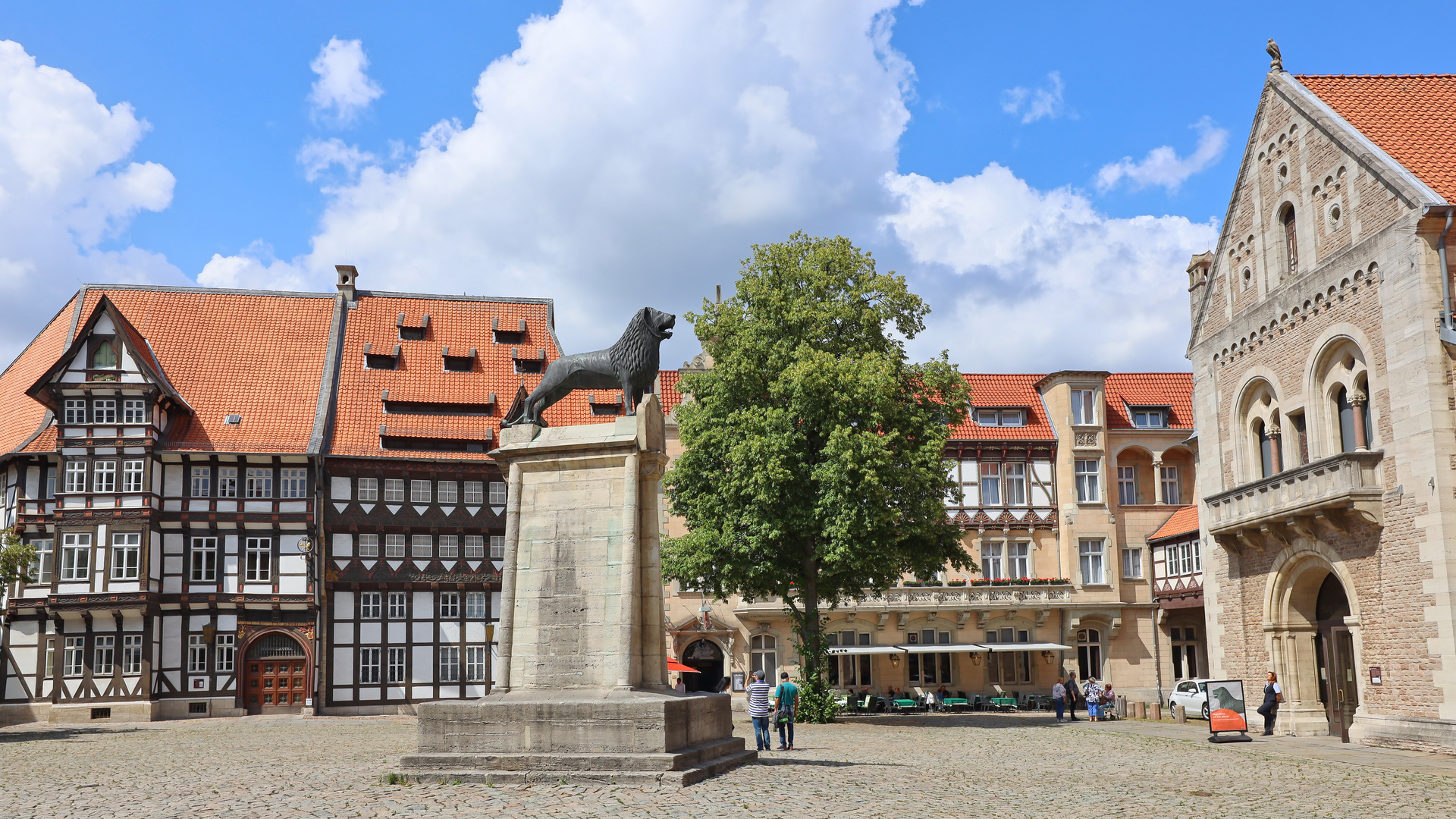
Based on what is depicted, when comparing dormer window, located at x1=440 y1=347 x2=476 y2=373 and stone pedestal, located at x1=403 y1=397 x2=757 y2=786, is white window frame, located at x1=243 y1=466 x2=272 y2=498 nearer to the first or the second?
dormer window, located at x1=440 y1=347 x2=476 y2=373

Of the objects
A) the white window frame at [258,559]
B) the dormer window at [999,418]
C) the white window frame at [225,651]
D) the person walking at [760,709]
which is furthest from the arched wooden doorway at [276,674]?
the dormer window at [999,418]

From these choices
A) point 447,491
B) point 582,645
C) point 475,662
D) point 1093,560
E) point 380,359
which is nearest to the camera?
point 582,645

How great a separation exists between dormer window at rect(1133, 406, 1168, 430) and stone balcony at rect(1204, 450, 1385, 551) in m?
18.7

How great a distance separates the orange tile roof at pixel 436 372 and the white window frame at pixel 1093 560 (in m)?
18.5

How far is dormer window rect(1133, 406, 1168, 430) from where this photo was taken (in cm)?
4878

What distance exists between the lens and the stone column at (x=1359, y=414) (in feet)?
82.4

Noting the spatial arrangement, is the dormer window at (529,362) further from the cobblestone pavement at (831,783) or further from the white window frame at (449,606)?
the cobblestone pavement at (831,783)

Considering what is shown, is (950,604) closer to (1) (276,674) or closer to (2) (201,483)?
(1) (276,674)

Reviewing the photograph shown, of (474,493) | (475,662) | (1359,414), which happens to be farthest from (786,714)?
(474,493)

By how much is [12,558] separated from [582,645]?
77.0 ft

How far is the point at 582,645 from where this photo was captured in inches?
619

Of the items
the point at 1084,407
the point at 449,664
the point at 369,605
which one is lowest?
the point at 449,664

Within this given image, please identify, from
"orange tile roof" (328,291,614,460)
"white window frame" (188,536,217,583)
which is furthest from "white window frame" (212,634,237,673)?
"orange tile roof" (328,291,614,460)

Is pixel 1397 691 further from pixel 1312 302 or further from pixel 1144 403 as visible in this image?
pixel 1144 403
